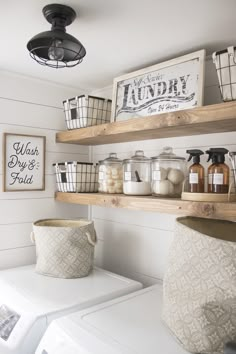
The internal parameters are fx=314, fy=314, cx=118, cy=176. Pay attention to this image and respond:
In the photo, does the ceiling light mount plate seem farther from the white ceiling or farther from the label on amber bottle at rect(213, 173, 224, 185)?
the label on amber bottle at rect(213, 173, 224, 185)

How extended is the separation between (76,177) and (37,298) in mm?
750

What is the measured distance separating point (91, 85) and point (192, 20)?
1.02 metres

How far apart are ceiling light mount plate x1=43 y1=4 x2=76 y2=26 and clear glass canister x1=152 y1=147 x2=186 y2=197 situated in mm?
773

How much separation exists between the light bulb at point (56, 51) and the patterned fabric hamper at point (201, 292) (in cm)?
82

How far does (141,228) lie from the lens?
1929mm

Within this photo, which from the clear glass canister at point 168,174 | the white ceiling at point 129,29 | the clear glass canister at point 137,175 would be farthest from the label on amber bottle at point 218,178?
the white ceiling at point 129,29

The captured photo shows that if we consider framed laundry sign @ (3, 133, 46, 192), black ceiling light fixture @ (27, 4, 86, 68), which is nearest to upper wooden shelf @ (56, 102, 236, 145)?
framed laundry sign @ (3, 133, 46, 192)

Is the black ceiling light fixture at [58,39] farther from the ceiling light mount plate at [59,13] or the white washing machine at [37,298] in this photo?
the white washing machine at [37,298]

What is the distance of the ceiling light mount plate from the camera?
1.10 metres

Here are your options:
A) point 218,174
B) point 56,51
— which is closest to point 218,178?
point 218,174

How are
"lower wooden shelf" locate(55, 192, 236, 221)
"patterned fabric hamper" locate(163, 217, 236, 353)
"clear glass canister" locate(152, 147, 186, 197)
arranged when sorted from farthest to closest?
"clear glass canister" locate(152, 147, 186, 197), "lower wooden shelf" locate(55, 192, 236, 221), "patterned fabric hamper" locate(163, 217, 236, 353)

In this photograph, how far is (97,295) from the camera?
150cm

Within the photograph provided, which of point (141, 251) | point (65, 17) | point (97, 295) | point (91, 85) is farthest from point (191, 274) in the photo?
point (91, 85)

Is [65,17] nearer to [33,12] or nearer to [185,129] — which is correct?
[33,12]
